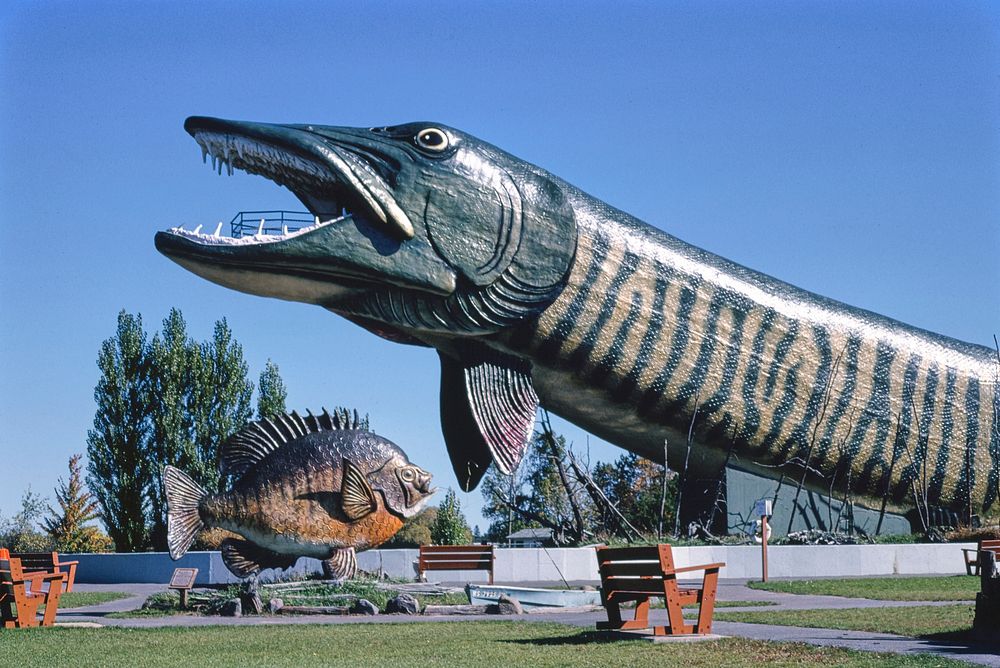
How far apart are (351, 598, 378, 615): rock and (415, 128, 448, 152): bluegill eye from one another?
625cm

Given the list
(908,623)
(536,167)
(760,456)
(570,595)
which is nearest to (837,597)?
(570,595)

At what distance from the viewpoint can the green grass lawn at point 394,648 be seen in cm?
735

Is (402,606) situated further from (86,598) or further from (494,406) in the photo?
(86,598)

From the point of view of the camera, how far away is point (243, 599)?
13.0 metres

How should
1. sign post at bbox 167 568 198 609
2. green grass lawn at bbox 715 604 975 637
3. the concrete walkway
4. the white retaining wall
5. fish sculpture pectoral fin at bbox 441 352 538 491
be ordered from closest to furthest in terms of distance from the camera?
the concrete walkway < green grass lawn at bbox 715 604 975 637 < sign post at bbox 167 568 198 609 < fish sculpture pectoral fin at bbox 441 352 538 491 < the white retaining wall

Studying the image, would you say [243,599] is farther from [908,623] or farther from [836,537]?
[836,537]

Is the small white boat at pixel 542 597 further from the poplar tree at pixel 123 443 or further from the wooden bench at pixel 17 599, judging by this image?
the poplar tree at pixel 123 443

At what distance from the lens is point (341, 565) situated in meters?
14.6

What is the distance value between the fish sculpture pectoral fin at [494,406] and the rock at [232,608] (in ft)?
15.1

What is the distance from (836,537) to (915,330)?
367 centimetres

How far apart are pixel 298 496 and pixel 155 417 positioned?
1605cm

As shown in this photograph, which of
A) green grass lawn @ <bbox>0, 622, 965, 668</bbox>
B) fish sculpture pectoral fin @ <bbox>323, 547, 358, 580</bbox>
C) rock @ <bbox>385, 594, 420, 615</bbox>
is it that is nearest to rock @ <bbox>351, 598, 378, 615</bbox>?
rock @ <bbox>385, 594, 420, 615</bbox>

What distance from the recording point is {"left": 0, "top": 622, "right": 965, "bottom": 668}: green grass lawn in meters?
7.35

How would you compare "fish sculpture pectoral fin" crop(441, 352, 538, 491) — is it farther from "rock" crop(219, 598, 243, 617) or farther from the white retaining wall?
"rock" crop(219, 598, 243, 617)
